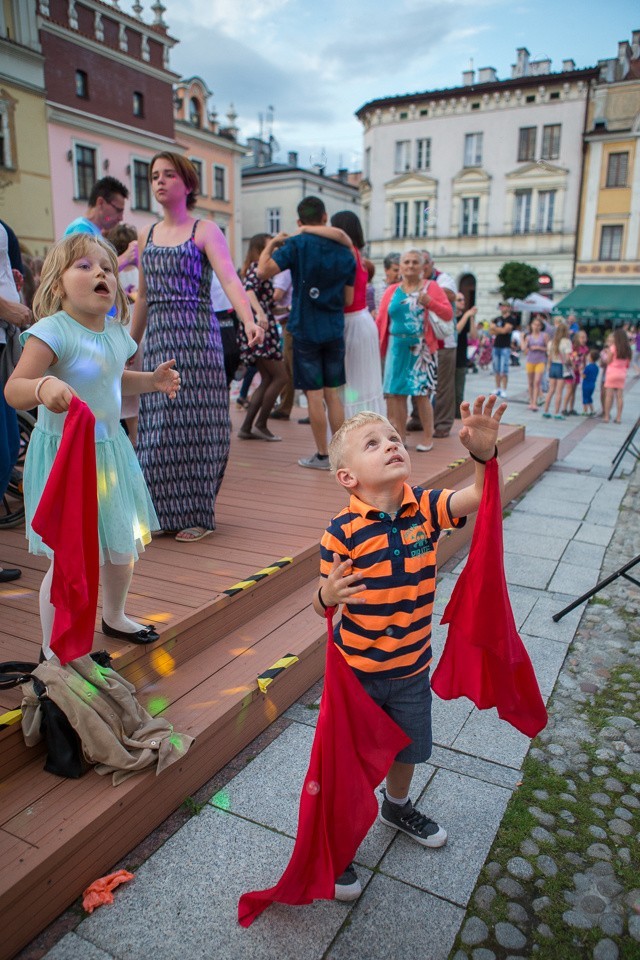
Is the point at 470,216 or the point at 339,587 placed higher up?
the point at 470,216

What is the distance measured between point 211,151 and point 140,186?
7.82 m

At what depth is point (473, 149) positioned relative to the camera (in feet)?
136

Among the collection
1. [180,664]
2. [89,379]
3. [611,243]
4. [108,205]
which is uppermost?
[611,243]

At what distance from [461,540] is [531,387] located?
29.7ft

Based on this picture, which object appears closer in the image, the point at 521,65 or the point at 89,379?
the point at 89,379

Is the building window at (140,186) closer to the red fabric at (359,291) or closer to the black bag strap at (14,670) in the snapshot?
the red fabric at (359,291)

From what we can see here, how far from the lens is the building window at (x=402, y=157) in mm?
43406

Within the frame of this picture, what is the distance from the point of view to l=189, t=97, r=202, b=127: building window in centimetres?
3419

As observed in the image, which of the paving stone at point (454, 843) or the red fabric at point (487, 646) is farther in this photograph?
the red fabric at point (487, 646)

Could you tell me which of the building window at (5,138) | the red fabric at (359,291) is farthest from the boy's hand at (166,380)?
the building window at (5,138)

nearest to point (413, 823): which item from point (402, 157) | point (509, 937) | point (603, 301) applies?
point (509, 937)

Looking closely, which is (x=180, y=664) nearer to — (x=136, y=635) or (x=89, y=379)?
(x=136, y=635)

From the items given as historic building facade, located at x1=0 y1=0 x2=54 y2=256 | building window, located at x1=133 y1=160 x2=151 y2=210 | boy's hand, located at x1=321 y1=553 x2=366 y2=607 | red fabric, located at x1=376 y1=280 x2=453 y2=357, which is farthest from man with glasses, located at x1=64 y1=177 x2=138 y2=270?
building window, located at x1=133 y1=160 x2=151 y2=210

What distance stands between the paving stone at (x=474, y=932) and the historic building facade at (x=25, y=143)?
24477mm
